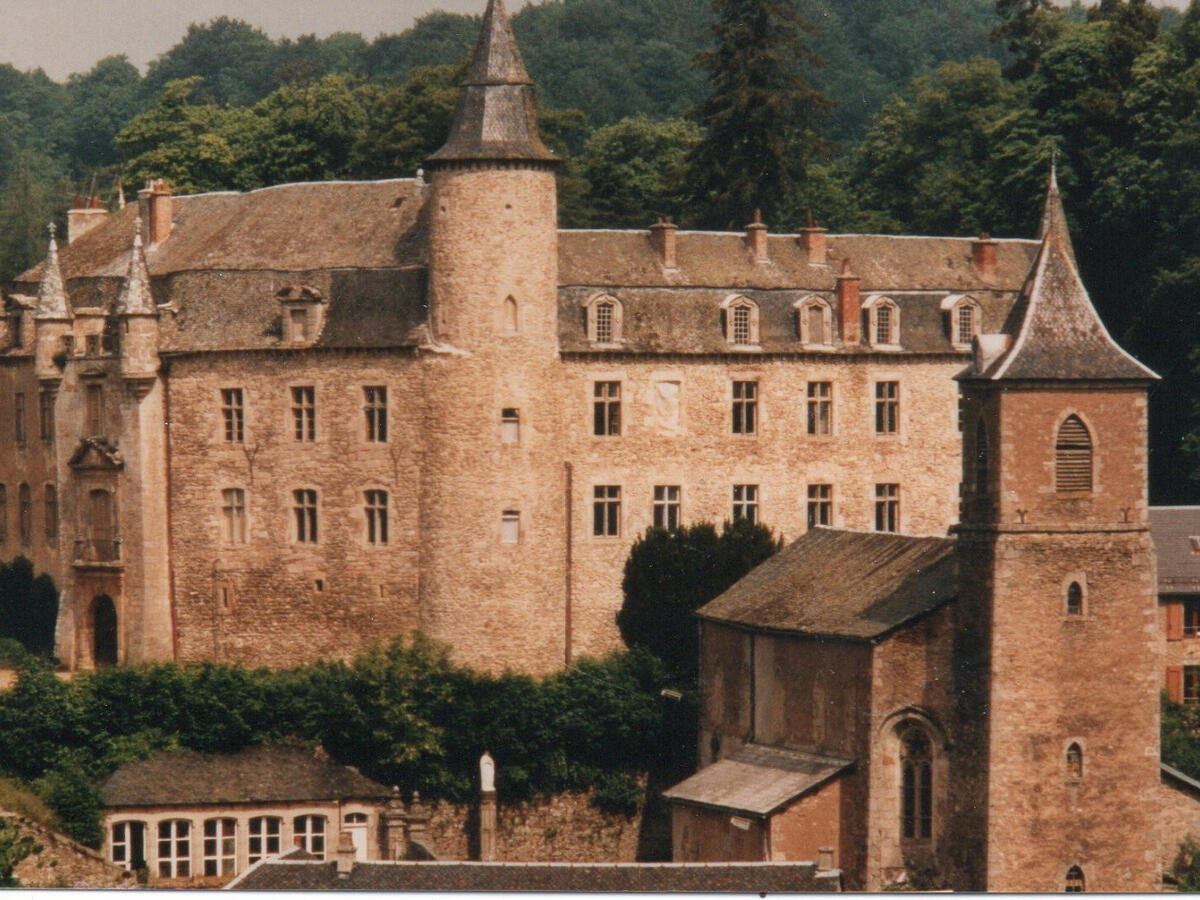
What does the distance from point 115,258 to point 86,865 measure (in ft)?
62.1

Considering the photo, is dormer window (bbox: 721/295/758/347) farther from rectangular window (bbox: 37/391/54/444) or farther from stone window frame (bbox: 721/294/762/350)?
rectangular window (bbox: 37/391/54/444)

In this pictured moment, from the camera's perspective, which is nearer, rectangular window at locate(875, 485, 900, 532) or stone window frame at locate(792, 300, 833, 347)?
stone window frame at locate(792, 300, 833, 347)

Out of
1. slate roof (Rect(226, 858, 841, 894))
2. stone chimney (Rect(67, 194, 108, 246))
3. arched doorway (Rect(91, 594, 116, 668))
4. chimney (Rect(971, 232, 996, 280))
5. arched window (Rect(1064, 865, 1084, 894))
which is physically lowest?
arched window (Rect(1064, 865, 1084, 894))

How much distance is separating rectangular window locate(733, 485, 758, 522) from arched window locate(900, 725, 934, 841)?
52.0 ft

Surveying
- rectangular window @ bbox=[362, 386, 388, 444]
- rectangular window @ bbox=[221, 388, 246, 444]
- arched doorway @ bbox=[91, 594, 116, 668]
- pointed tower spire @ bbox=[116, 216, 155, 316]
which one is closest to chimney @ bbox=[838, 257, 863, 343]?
rectangular window @ bbox=[362, 386, 388, 444]

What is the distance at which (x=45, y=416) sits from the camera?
258 ft

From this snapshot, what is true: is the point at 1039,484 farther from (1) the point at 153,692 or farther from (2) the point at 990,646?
(1) the point at 153,692

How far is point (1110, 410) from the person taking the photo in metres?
58.8

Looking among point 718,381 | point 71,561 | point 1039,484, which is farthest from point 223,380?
point 1039,484

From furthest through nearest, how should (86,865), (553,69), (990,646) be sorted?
(553,69)
(86,865)
(990,646)

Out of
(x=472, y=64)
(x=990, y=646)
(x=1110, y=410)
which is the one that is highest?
(x=472, y=64)

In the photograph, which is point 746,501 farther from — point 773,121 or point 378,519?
point 773,121

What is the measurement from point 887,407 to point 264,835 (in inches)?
698

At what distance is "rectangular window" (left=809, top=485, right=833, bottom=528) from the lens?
75.6 m
